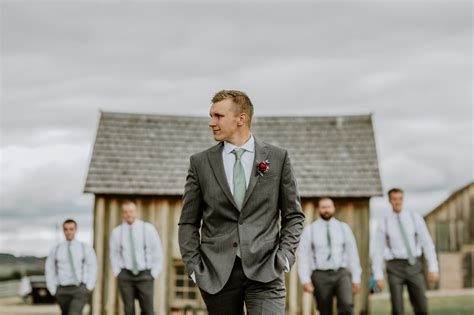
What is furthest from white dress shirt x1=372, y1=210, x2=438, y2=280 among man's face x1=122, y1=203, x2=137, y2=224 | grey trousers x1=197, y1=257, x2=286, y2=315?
grey trousers x1=197, y1=257, x2=286, y2=315

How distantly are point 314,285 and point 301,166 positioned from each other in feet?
25.5

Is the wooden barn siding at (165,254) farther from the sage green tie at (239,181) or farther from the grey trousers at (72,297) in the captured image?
the sage green tie at (239,181)

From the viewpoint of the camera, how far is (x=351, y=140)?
808 inches

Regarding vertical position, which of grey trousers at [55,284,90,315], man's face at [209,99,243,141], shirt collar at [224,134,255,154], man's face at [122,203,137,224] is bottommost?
grey trousers at [55,284,90,315]

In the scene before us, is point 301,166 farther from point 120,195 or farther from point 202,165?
point 202,165

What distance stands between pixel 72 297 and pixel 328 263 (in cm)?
430

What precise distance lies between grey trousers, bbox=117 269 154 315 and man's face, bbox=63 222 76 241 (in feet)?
3.40

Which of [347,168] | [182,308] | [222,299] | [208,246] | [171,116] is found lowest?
[182,308]

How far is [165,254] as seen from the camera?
60.6 ft

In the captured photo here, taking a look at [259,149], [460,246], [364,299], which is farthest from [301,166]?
[460,246]

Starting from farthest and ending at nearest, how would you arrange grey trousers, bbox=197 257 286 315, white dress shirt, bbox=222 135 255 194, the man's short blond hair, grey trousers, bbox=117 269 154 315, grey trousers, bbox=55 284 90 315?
grey trousers, bbox=117 269 154 315
grey trousers, bbox=55 284 90 315
white dress shirt, bbox=222 135 255 194
the man's short blond hair
grey trousers, bbox=197 257 286 315

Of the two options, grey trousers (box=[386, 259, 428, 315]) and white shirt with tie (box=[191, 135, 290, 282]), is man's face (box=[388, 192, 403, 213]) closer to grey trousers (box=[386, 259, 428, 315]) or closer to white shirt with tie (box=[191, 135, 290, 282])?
grey trousers (box=[386, 259, 428, 315])

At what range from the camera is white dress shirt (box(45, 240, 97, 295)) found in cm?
1310

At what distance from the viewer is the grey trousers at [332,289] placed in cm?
1202
